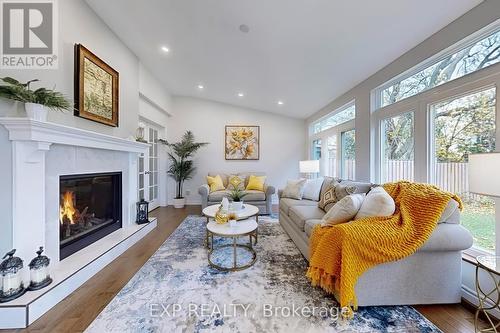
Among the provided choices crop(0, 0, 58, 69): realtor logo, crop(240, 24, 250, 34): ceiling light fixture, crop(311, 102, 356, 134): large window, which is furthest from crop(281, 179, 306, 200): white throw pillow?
crop(0, 0, 58, 69): realtor logo

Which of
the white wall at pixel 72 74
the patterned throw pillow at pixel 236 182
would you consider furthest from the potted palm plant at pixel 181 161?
the white wall at pixel 72 74

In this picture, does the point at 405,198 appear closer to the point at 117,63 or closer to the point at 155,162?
the point at 117,63

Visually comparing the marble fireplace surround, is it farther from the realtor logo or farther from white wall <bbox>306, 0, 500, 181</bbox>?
white wall <bbox>306, 0, 500, 181</bbox>

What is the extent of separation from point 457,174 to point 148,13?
12.5ft

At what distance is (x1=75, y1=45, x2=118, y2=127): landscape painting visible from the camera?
2398 mm

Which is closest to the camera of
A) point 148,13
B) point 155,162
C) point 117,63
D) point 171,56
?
point 148,13

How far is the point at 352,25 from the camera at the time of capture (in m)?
2.22

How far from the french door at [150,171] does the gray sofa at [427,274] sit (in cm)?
418

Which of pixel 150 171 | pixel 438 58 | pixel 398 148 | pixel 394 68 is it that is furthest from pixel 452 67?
pixel 150 171

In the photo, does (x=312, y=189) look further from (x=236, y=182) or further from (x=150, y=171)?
(x=150, y=171)

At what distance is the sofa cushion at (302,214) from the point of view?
2.64 meters

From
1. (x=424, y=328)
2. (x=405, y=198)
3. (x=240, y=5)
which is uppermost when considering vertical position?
(x=240, y=5)

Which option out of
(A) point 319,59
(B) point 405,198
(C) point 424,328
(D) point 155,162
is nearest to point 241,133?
(D) point 155,162

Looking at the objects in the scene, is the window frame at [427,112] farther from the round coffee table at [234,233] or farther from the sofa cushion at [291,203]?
the round coffee table at [234,233]
